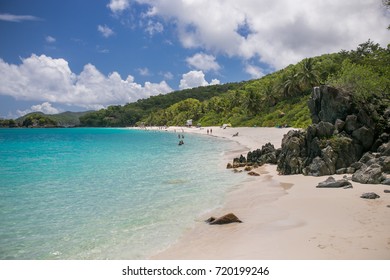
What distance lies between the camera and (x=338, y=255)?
7.93m

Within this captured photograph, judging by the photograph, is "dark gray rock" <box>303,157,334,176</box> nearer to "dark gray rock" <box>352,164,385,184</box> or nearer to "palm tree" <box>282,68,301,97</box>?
"dark gray rock" <box>352,164,385,184</box>

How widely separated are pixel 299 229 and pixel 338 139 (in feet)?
40.8

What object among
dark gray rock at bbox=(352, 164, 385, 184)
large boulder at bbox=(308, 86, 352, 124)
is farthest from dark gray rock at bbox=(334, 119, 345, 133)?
dark gray rock at bbox=(352, 164, 385, 184)

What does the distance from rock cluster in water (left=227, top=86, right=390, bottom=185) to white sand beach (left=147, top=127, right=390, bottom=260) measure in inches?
182

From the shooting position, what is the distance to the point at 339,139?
20.8 metres

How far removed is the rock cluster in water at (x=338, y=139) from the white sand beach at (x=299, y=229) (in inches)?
182

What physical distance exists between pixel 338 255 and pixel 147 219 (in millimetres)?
8562

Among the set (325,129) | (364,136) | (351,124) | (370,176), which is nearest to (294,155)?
(325,129)

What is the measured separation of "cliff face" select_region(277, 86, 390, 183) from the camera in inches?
799

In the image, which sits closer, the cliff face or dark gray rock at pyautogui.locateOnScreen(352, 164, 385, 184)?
dark gray rock at pyautogui.locateOnScreen(352, 164, 385, 184)

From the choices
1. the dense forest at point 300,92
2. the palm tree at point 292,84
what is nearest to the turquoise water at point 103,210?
the dense forest at point 300,92

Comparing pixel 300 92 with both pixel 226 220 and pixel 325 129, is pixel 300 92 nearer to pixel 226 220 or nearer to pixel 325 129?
pixel 325 129

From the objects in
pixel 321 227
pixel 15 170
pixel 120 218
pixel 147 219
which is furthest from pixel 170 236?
pixel 15 170
